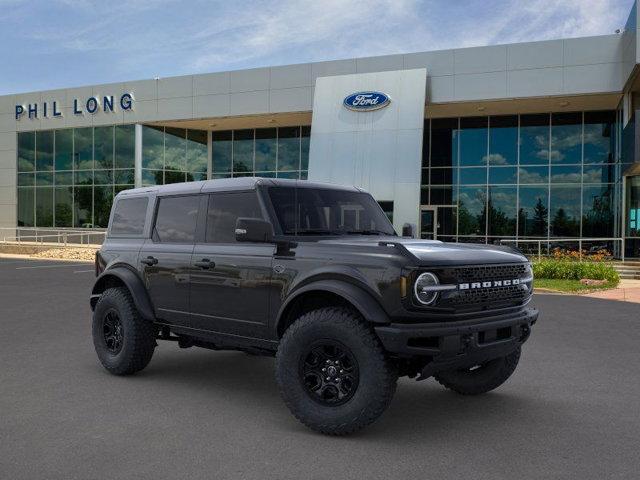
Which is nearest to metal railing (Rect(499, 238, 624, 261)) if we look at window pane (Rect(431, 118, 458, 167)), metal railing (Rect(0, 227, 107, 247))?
window pane (Rect(431, 118, 458, 167))

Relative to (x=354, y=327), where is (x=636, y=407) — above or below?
below

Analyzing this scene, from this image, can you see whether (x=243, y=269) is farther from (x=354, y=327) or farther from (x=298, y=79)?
(x=298, y=79)

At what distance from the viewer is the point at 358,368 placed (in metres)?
4.62

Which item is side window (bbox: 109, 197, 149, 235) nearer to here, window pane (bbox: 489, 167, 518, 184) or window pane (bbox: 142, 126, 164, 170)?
window pane (bbox: 489, 167, 518, 184)

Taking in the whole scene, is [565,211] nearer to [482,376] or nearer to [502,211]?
[502,211]

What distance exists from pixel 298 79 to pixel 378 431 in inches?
1029

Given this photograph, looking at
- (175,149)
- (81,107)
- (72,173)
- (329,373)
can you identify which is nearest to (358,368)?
(329,373)

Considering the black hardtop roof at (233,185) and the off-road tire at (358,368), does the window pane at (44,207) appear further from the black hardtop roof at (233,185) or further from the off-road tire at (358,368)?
the off-road tire at (358,368)

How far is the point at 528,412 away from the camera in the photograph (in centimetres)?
546

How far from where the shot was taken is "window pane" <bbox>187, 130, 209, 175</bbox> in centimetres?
3584

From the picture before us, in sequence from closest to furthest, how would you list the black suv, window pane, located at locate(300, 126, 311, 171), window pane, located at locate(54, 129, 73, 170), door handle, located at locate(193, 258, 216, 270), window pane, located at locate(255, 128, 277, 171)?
the black suv
door handle, located at locate(193, 258, 216, 270)
window pane, located at locate(300, 126, 311, 171)
window pane, located at locate(255, 128, 277, 171)
window pane, located at locate(54, 129, 73, 170)

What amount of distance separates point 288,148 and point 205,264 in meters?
28.2

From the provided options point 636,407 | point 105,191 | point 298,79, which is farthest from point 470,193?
point 636,407

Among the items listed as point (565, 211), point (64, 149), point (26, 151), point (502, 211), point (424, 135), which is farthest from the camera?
point (26, 151)
